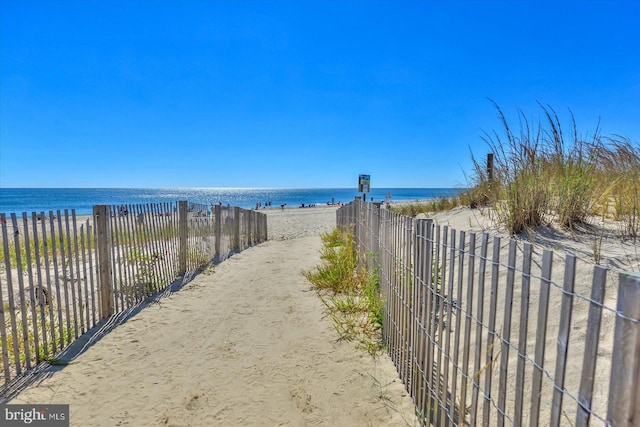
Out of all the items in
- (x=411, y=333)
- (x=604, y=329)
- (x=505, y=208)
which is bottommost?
(x=411, y=333)

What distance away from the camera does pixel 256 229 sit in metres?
14.2

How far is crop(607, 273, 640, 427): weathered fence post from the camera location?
3.50 ft

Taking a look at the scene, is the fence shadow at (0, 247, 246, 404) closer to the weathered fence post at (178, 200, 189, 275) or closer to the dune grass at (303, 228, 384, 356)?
the weathered fence post at (178, 200, 189, 275)

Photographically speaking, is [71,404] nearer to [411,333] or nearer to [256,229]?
[411,333]

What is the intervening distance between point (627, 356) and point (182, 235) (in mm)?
7650

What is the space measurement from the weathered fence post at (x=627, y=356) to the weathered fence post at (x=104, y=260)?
5566 mm

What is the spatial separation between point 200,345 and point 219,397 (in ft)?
3.76

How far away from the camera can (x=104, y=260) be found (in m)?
5.01

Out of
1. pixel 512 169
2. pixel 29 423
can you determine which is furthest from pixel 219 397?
pixel 512 169

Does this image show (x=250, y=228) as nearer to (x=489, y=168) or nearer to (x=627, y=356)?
(x=489, y=168)

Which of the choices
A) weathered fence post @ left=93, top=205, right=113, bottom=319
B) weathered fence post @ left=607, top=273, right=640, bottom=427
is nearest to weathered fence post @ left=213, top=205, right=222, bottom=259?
weathered fence post @ left=93, top=205, right=113, bottom=319
